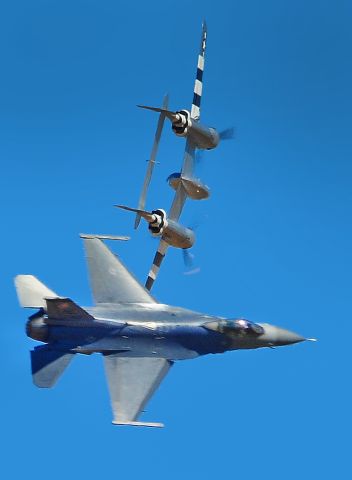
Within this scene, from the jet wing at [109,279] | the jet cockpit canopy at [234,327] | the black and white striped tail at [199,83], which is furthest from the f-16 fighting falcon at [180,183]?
the jet cockpit canopy at [234,327]

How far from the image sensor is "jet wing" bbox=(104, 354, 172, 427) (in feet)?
137

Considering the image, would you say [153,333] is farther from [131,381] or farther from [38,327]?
[38,327]

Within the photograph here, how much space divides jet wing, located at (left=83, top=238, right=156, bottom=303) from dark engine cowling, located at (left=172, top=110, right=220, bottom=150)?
765cm

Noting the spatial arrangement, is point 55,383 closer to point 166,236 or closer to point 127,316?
point 127,316

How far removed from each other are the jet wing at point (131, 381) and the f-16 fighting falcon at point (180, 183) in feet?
27.9

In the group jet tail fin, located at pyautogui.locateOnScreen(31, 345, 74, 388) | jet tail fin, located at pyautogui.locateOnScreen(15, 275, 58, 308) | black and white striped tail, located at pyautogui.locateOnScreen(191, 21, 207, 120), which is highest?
black and white striped tail, located at pyautogui.locateOnScreen(191, 21, 207, 120)

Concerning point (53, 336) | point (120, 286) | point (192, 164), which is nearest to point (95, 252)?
point (120, 286)

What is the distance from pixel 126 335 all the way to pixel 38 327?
3018 millimetres

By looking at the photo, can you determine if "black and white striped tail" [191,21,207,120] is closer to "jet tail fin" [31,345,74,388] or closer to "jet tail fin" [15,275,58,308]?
"jet tail fin" [15,275,58,308]

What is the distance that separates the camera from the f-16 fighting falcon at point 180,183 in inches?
2037

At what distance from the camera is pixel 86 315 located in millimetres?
43469

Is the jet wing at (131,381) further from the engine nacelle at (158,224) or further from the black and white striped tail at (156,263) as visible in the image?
the black and white striped tail at (156,263)

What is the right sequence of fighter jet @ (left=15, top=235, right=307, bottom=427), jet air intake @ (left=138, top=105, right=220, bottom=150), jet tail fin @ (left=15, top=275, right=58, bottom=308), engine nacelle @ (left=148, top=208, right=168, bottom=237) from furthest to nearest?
jet air intake @ (left=138, top=105, right=220, bottom=150) → engine nacelle @ (left=148, top=208, right=168, bottom=237) → jet tail fin @ (left=15, top=275, right=58, bottom=308) → fighter jet @ (left=15, top=235, right=307, bottom=427)

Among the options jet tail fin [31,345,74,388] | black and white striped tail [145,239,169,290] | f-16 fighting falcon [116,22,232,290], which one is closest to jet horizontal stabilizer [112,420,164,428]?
jet tail fin [31,345,74,388]
